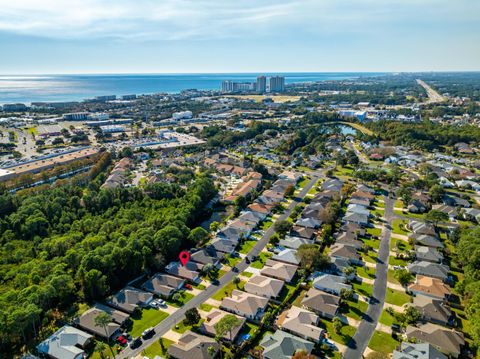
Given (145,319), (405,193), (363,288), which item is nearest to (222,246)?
(145,319)

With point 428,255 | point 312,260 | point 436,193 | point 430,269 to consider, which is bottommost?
point 430,269

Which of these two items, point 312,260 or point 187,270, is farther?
point 187,270

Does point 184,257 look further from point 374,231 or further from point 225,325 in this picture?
point 374,231

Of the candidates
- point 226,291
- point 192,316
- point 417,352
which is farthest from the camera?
point 226,291

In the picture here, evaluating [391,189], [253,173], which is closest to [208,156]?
[253,173]

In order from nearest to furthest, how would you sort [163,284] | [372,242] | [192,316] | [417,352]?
1. [417,352]
2. [192,316]
3. [163,284]
4. [372,242]

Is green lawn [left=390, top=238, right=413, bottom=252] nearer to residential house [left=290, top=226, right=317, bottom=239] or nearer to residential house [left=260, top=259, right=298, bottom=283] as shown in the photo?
residential house [left=290, top=226, right=317, bottom=239]
